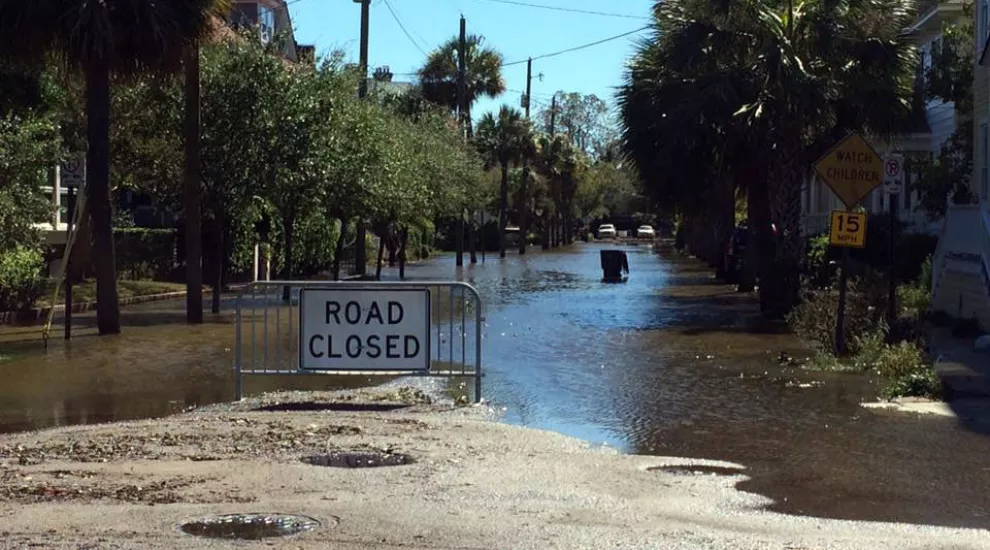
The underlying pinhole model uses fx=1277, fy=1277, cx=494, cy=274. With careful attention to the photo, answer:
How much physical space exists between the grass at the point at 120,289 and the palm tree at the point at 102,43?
12.4 ft

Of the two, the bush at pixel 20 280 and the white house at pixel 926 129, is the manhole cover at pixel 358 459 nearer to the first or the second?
the bush at pixel 20 280

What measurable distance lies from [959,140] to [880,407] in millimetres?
15298

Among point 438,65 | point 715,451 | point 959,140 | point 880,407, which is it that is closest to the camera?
point 715,451

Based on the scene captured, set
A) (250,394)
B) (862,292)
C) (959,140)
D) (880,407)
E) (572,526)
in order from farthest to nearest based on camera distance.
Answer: (959,140), (862,292), (250,394), (880,407), (572,526)

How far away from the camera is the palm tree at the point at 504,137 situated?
67312mm

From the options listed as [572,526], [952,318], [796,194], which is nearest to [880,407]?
[572,526]

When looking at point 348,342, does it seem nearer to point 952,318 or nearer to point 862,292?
point 862,292

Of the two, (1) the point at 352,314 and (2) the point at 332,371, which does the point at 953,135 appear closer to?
(1) the point at 352,314

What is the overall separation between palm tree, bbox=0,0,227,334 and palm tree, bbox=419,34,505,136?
4254cm

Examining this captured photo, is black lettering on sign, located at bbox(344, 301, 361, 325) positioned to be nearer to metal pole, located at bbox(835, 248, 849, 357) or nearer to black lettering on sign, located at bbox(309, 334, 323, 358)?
black lettering on sign, located at bbox(309, 334, 323, 358)

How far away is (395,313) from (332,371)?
83 cm

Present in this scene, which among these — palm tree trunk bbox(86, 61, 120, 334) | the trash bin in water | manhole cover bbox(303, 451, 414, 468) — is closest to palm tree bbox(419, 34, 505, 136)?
the trash bin in water

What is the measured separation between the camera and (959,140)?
25.8 meters

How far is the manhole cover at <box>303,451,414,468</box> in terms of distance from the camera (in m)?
9.11
